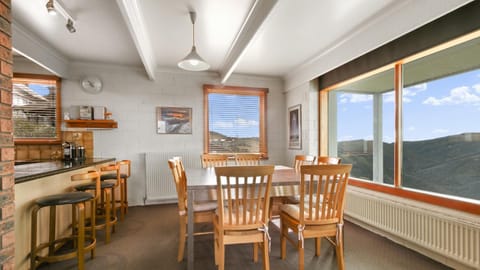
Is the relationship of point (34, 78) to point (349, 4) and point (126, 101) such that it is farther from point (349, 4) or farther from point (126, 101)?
point (349, 4)

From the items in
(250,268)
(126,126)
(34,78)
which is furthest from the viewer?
(126,126)

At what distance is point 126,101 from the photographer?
416 centimetres

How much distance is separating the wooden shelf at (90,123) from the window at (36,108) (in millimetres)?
334

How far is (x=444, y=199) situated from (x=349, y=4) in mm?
2144

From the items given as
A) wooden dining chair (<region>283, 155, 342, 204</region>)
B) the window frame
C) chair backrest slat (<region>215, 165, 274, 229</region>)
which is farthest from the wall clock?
the window frame

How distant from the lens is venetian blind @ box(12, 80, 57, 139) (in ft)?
12.3

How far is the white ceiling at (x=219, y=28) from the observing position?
2.25 metres

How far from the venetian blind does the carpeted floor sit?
7.56ft

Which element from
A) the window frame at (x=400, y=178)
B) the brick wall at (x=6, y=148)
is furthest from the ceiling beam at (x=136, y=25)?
the window frame at (x=400, y=178)

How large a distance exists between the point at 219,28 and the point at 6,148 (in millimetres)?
2343

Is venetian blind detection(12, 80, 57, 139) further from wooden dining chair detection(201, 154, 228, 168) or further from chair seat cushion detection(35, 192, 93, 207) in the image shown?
wooden dining chair detection(201, 154, 228, 168)

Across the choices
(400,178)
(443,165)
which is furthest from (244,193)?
(443,165)

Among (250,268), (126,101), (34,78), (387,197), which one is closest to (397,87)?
(387,197)

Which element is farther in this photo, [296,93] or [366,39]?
A: [296,93]
